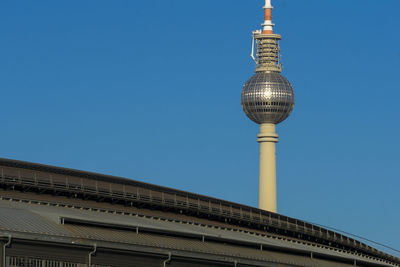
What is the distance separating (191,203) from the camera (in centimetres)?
11394

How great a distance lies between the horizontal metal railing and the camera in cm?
10006

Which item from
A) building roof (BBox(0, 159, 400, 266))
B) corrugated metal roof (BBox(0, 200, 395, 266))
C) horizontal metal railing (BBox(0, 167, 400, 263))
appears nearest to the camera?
corrugated metal roof (BBox(0, 200, 395, 266))

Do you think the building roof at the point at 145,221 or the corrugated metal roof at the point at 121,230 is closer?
the corrugated metal roof at the point at 121,230

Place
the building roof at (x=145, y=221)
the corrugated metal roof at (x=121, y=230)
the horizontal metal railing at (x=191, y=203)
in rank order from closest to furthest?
the corrugated metal roof at (x=121, y=230) < the building roof at (x=145, y=221) < the horizontal metal railing at (x=191, y=203)

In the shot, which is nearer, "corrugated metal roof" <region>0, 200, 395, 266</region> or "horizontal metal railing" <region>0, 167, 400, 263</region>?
"corrugated metal roof" <region>0, 200, 395, 266</region>

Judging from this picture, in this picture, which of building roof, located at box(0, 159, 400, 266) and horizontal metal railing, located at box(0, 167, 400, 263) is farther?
horizontal metal railing, located at box(0, 167, 400, 263)

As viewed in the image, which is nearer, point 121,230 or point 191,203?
point 121,230

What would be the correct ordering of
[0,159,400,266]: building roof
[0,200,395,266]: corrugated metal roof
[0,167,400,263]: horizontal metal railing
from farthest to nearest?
[0,167,400,263]: horizontal metal railing → [0,159,400,266]: building roof → [0,200,395,266]: corrugated metal roof

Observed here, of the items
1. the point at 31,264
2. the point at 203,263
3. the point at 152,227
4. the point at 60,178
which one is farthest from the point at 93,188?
the point at 31,264

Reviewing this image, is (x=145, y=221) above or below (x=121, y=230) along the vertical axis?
above

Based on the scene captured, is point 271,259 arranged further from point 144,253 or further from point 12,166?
point 12,166

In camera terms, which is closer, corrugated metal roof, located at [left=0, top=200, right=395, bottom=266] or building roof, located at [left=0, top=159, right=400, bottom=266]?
corrugated metal roof, located at [left=0, top=200, right=395, bottom=266]

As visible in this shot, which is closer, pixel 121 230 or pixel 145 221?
pixel 121 230

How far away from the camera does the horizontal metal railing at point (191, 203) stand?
100062mm
